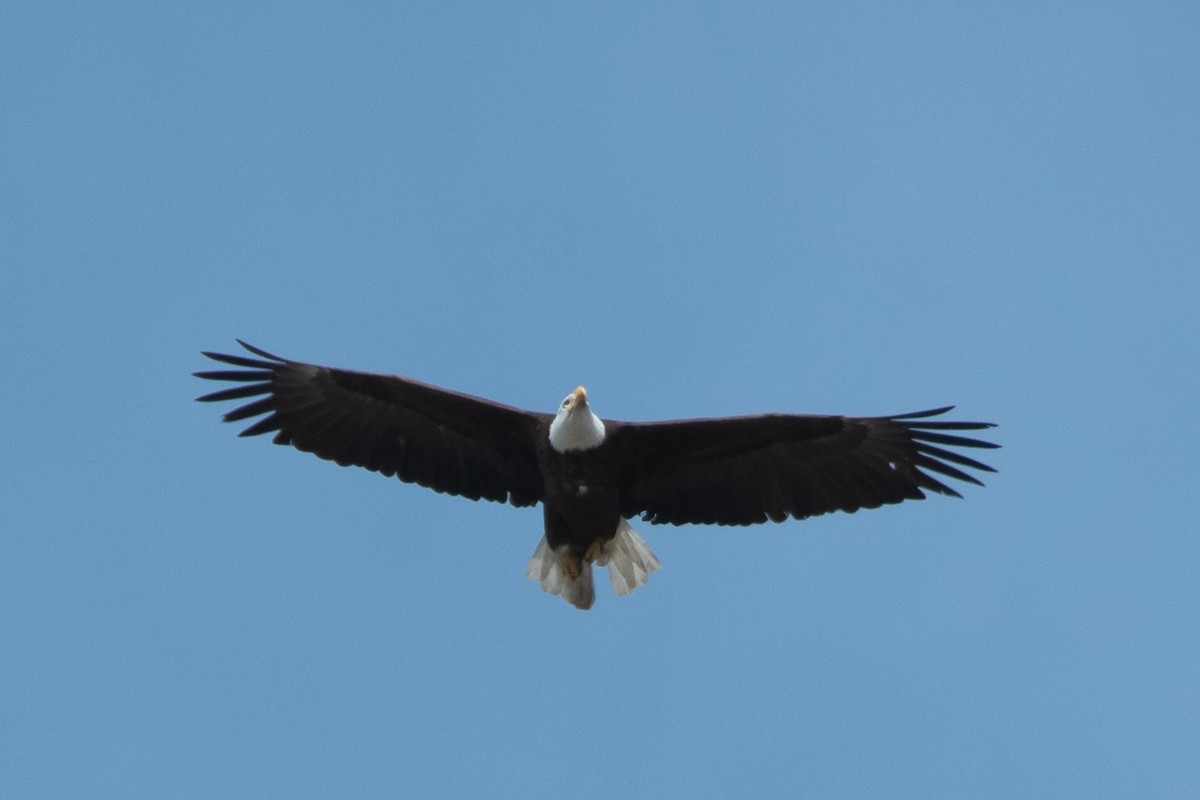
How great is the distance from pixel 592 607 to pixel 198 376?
2.72m

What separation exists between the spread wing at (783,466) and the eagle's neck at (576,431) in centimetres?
22

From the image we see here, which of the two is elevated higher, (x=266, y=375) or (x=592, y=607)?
(x=266, y=375)

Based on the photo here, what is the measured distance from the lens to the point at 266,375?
11.9m

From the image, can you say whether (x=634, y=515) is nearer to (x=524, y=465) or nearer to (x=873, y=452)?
(x=524, y=465)

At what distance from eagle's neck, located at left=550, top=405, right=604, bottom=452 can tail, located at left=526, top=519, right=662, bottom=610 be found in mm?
950

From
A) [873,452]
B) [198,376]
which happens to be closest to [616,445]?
[873,452]

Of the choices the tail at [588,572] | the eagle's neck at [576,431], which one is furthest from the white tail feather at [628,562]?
the eagle's neck at [576,431]

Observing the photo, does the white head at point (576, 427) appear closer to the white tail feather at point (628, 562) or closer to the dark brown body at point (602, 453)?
the dark brown body at point (602, 453)

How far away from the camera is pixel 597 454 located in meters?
11.4

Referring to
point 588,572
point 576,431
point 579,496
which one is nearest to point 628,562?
point 588,572

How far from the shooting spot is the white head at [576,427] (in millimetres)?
11219

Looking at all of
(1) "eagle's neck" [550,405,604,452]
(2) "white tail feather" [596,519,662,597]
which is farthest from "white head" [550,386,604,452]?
(2) "white tail feather" [596,519,662,597]

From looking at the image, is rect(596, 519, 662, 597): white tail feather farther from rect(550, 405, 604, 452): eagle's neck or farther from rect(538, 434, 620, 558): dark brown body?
rect(550, 405, 604, 452): eagle's neck

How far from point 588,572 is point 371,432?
5.09 feet
